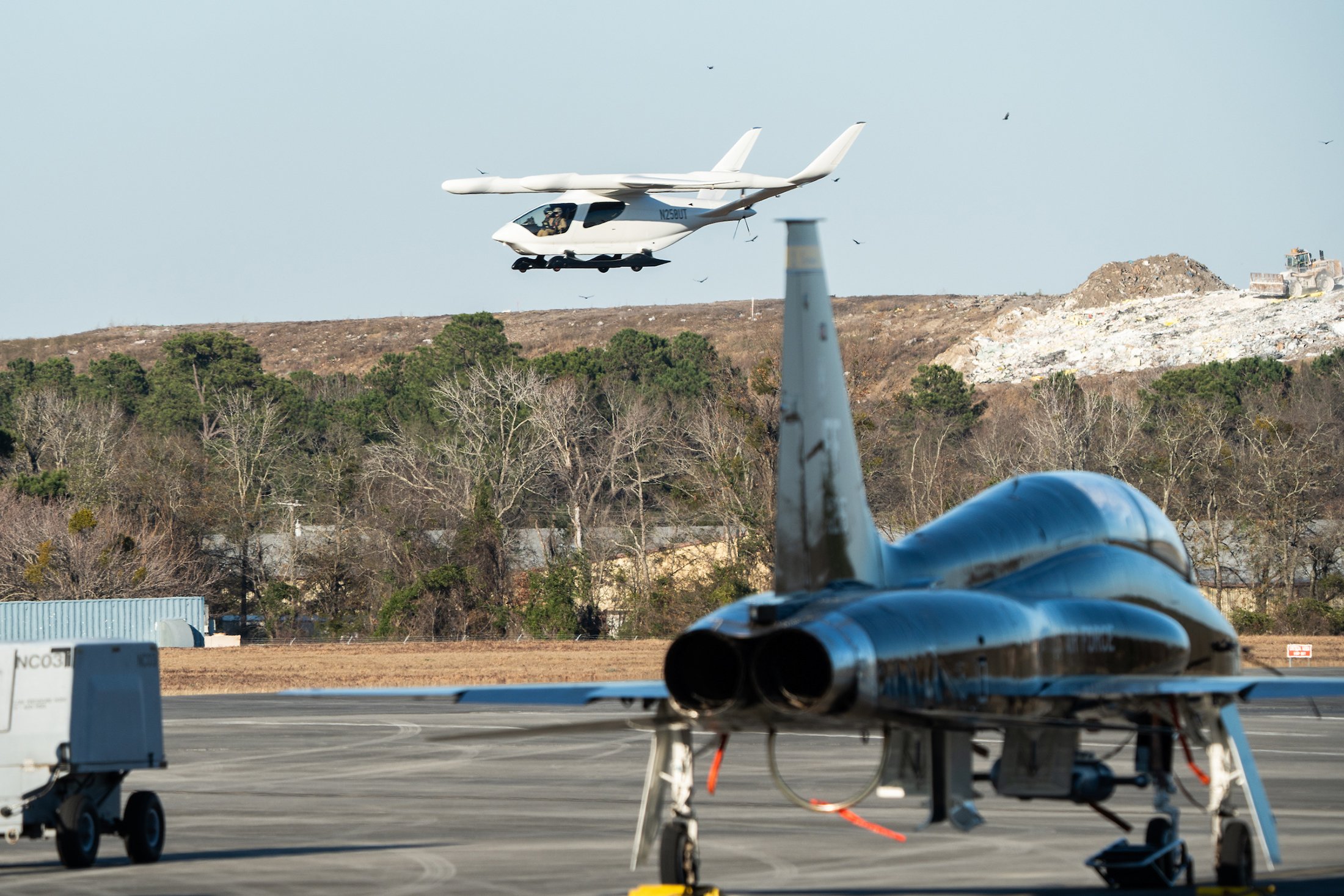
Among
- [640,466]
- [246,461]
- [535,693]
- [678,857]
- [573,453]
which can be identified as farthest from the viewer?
[246,461]

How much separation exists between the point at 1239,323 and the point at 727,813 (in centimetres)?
14861

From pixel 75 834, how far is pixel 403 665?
38.1 m

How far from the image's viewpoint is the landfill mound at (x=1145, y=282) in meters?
181

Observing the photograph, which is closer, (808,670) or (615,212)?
(808,670)

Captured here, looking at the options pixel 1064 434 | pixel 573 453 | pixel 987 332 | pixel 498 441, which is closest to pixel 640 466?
pixel 573 453

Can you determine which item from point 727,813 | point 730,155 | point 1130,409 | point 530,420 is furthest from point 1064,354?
point 727,813

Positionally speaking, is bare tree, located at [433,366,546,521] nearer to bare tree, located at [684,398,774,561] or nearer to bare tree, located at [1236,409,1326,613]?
bare tree, located at [684,398,774,561]

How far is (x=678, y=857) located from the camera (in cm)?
1209

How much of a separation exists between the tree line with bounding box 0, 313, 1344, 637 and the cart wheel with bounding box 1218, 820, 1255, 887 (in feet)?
169

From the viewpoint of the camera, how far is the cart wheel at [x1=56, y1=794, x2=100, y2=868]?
16297 millimetres

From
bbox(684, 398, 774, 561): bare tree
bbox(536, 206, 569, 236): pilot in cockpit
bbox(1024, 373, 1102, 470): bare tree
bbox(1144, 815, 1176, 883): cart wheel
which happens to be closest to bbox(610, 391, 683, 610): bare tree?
bbox(684, 398, 774, 561): bare tree

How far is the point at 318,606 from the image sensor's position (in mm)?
77750

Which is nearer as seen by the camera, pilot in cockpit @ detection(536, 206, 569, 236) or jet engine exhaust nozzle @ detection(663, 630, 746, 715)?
jet engine exhaust nozzle @ detection(663, 630, 746, 715)

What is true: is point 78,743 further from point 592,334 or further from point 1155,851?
point 592,334
